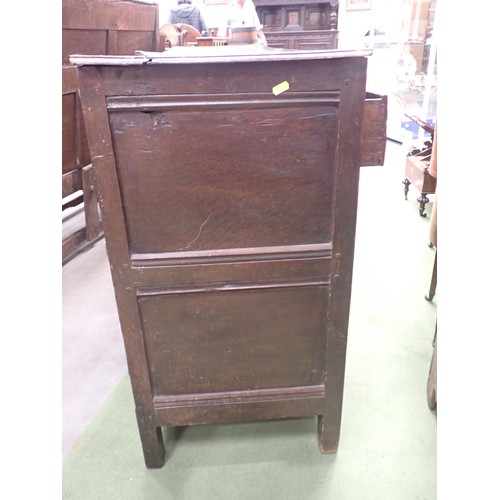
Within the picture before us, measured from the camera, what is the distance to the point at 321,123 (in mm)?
1046

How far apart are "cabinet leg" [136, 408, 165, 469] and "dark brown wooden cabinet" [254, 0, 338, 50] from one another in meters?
6.88

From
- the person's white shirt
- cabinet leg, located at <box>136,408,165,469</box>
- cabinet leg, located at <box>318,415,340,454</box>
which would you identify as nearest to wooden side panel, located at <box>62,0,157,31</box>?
the person's white shirt

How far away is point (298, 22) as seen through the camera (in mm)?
7391

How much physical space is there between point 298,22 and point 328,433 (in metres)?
7.34

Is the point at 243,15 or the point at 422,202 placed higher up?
the point at 243,15

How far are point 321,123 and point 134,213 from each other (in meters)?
0.50

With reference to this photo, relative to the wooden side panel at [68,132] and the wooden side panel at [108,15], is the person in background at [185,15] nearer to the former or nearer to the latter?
the wooden side panel at [108,15]

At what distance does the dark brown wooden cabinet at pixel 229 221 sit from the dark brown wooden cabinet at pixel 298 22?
670cm

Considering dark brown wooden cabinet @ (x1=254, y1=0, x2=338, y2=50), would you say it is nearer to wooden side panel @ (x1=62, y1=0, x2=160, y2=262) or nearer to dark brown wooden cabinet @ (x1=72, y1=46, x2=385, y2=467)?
wooden side panel @ (x1=62, y1=0, x2=160, y2=262)

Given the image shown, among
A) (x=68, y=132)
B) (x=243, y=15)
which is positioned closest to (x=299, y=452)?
(x=243, y=15)

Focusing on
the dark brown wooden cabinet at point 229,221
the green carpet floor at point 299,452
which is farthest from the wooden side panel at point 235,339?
the green carpet floor at point 299,452

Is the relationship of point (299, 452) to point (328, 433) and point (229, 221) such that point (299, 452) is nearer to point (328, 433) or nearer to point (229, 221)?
point (328, 433)

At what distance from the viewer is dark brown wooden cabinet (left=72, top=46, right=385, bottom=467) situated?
0.98 meters

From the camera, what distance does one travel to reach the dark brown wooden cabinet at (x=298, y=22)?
712 cm
